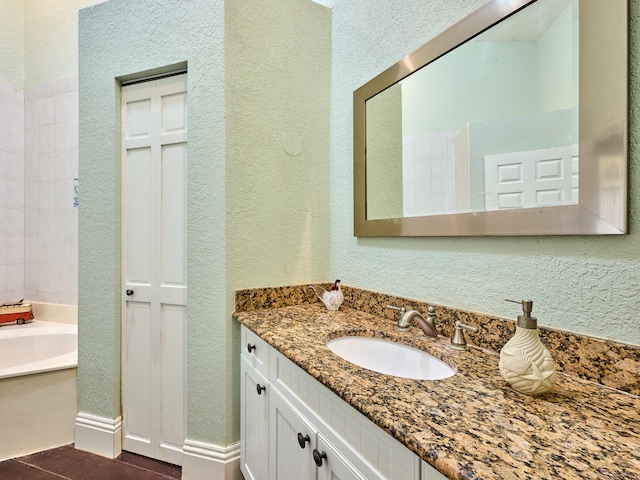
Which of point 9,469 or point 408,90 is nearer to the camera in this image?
point 408,90

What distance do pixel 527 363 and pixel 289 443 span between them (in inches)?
29.5

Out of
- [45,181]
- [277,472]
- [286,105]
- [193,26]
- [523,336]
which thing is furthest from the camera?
[45,181]

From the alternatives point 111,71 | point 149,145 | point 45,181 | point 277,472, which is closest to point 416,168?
point 277,472

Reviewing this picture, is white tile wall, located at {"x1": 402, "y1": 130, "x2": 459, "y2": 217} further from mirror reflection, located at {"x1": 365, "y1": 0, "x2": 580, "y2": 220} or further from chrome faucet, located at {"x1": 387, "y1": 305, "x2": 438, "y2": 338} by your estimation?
chrome faucet, located at {"x1": 387, "y1": 305, "x2": 438, "y2": 338}

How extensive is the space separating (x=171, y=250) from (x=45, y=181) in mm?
1723

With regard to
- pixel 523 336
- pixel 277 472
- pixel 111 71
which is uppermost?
pixel 111 71

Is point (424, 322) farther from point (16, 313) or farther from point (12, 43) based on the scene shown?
point (12, 43)

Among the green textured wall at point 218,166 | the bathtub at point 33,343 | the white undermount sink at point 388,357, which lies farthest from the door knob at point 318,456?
the bathtub at point 33,343

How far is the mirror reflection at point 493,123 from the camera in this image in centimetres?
81

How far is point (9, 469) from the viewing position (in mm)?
1645

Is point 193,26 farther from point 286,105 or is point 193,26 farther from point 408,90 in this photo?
point 408,90

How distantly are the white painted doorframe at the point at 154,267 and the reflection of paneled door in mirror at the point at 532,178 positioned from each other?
1.45 m

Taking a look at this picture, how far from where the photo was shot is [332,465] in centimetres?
77

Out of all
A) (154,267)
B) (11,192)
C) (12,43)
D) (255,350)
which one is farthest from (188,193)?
(12,43)
